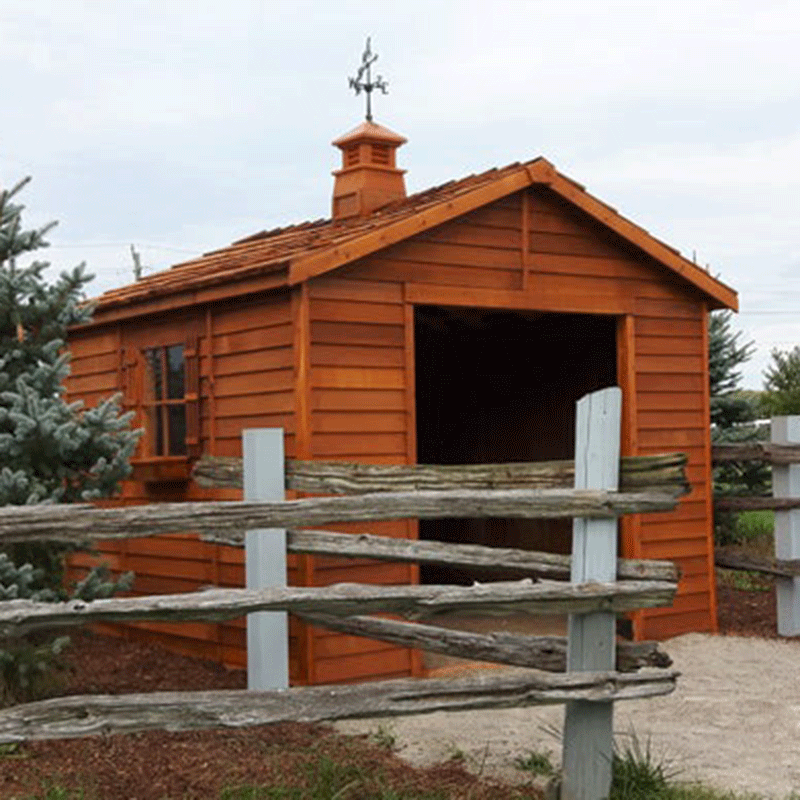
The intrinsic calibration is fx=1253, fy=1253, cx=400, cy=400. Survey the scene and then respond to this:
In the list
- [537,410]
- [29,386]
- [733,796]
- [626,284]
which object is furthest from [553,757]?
[537,410]

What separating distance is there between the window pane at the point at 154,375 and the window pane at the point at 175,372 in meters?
0.15

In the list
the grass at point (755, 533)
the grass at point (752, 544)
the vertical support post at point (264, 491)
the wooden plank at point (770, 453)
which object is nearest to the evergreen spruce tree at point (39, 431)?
the vertical support post at point (264, 491)

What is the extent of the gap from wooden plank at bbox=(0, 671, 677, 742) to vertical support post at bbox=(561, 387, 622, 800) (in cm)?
14

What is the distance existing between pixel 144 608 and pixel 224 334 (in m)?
4.38

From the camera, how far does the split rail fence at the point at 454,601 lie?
18.2 feet

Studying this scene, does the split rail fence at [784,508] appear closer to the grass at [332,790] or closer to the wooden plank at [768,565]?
the wooden plank at [768,565]

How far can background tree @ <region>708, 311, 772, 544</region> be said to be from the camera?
16922 mm

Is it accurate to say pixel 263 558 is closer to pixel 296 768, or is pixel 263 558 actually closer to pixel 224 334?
pixel 296 768

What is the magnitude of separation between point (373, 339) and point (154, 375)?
8.41 feet

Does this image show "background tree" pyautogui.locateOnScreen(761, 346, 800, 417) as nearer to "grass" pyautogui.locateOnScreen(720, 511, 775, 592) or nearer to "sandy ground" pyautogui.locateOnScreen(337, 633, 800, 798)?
"grass" pyautogui.locateOnScreen(720, 511, 775, 592)

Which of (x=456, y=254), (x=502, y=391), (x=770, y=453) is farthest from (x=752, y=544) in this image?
(x=456, y=254)

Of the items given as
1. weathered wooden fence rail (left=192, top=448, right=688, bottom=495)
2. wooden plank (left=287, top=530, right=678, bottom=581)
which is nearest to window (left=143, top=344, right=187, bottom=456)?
weathered wooden fence rail (left=192, top=448, right=688, bottom=495)

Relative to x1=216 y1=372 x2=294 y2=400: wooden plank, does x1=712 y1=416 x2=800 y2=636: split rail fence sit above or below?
below

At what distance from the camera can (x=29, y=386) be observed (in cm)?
785
